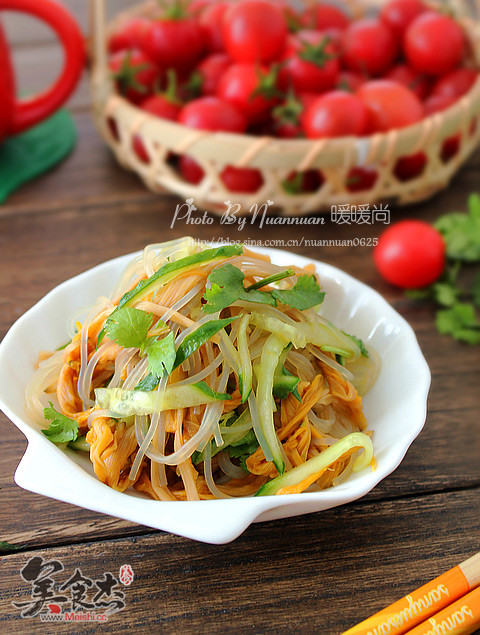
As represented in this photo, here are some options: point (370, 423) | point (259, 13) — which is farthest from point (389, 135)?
point (370, 423)

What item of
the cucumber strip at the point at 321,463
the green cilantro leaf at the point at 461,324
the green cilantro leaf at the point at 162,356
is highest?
the green cilantro leaf at the point at 162,356

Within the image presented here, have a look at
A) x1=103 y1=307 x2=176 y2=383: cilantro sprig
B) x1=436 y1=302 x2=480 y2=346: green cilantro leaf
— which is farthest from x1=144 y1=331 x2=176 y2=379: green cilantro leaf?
x1=436 y1=302 x2=480 y2=346: green cilantro leaf

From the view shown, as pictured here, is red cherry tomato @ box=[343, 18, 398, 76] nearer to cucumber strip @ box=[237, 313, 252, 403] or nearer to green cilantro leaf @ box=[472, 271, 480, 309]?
green cilantro leaf @ box=[472, 271, 480, 309]

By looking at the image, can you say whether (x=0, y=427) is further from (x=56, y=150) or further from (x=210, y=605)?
(x=56, y=150)

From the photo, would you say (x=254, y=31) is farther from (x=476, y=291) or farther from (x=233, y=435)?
(x=233, y=435)

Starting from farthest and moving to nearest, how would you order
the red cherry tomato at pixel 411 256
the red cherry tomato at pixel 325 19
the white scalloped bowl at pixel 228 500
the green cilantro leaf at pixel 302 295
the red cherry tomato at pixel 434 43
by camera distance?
1. the red cherry tomato at pixel 325 19
2. the red cherry tomato at pixel 434 43
3. the red cherry tomato at pixel 411 256
4. the green cilantro leaf at pixel 302 295
5. the white scalloped bowl at pixel 228 500

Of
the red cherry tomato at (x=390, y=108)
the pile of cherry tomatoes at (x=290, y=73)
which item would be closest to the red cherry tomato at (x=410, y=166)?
the pile of cherry tomatoes at (x=290, y=73)

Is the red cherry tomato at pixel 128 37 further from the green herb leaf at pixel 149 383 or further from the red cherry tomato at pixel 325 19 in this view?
the green herb leaf at pixel 149 383
